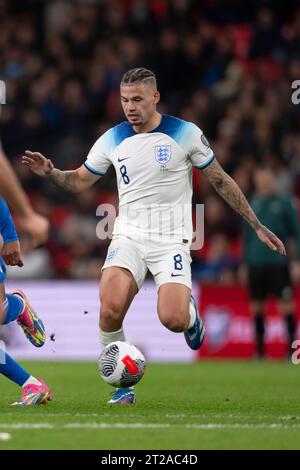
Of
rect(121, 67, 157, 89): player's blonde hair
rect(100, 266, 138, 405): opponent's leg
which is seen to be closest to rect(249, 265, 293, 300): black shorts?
rect(100, 266, 138, 405): opponent's leg

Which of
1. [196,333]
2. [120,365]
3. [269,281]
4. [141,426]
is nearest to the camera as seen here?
[141,426]

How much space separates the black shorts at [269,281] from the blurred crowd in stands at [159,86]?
85 centimetres

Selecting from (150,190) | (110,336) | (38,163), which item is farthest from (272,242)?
(38,163)

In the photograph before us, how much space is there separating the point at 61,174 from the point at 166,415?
1980 mm

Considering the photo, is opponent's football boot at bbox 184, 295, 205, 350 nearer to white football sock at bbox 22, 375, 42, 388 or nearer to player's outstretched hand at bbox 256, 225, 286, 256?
player's outstretched hand at bbox 256, 225, 286, 256

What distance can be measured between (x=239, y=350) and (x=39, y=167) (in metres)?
7.29

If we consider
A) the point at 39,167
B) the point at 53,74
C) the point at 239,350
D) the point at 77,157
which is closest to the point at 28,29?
the point at 53,74

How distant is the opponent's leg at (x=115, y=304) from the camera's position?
25.2ft

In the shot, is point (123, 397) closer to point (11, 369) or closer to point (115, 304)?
point (115, 304)

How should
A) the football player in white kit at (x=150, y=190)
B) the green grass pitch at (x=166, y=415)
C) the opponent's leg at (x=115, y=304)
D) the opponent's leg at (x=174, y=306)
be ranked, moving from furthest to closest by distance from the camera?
1. the football player in white kit at (x=150, y=190)
2. the opponent's leg at (x=174, y=306)
3. the opponent's leg at (x=115, y=304)
4. the green grass pitch at (x=166, y=415)

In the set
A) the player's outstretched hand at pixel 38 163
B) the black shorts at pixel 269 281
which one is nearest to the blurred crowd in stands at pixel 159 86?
the black shorts at pixel 269 281

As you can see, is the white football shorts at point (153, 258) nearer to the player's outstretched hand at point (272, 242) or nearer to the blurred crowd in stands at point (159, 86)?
the player's outstretched hand at point (272, 242)

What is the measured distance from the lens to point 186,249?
8188mm

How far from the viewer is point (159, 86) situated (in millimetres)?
17875
